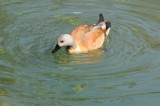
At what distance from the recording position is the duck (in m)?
7.58

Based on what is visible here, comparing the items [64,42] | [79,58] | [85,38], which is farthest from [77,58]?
[85,38]

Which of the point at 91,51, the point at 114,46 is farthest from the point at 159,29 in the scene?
the point at 91,51

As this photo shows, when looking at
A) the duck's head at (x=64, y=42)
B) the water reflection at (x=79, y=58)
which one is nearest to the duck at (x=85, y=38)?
the duck's head at (x=64, y=42)

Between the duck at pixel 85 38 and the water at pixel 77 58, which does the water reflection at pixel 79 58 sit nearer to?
the water at pixel 77 58

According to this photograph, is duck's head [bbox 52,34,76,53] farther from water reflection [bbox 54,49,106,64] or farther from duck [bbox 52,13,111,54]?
water reflection [bbox 54,49,106,64]

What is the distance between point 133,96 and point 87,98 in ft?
3.11

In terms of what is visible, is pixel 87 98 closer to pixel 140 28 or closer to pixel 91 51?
pixel 91 51

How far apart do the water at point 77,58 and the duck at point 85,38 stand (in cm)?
23

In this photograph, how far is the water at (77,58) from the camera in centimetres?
555

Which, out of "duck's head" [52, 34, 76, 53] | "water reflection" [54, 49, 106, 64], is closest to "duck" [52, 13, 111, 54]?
"duck's head" [52, 34, 76, 53]

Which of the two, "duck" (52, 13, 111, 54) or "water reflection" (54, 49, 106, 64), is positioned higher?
"duck" (52, 13, 111, 54)

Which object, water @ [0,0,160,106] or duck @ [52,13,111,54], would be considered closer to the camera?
water @ [0,0,160,106]

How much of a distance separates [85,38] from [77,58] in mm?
1052

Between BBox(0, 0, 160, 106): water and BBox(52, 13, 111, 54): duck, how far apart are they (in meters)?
0.23
